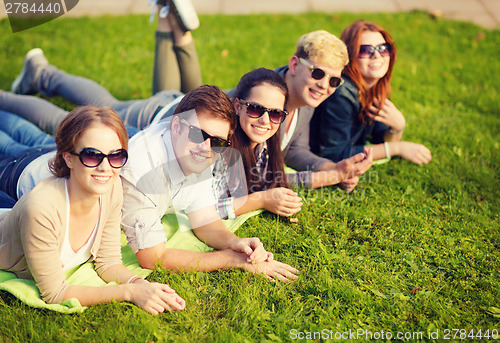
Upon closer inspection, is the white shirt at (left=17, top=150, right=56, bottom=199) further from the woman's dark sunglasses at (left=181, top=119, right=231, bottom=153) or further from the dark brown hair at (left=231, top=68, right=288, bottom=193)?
the dark brown hair at (left=231, top=68, right=288, bottom=193)

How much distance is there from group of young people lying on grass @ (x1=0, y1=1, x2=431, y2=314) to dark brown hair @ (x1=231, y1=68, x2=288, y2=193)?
1 centimetres

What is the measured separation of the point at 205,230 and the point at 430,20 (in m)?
6.19

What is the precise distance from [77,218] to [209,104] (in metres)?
1.06

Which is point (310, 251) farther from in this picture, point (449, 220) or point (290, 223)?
point (449, 220)

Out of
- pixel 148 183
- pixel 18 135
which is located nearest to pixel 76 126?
pixel 148 183

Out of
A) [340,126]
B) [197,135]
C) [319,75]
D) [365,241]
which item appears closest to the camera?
[197,135]

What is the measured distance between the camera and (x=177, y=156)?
3.07 meters

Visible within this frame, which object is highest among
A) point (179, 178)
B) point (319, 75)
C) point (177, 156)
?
point (319, 75)

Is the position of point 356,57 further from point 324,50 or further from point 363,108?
point 324,50

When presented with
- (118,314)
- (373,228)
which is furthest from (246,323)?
(373,228)

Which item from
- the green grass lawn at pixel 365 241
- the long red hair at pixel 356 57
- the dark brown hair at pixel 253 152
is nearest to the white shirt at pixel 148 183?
the green grass lawn at pixel 365 241

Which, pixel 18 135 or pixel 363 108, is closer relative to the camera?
pixel 18 135

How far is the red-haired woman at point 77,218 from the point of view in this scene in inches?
98.5

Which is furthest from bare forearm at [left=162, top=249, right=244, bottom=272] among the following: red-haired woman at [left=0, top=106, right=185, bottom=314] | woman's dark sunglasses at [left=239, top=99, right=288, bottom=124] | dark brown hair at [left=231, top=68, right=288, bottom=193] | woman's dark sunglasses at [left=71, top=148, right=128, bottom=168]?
woman's dark sunglasses at [left=239, top=99, right=288, bottom=124]
